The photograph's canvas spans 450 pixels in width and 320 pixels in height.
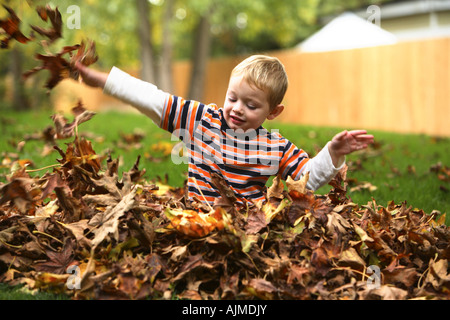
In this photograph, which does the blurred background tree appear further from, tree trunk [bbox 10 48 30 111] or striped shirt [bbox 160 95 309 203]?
striped shirt [bbox 160 95 309 203]

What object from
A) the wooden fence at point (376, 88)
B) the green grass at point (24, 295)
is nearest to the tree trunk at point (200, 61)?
the wooden fence at point (376, 88)

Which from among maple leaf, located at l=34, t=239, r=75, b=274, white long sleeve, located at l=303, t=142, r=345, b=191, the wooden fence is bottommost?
maple leaf, located at l=34, t=239, r=75, b=274

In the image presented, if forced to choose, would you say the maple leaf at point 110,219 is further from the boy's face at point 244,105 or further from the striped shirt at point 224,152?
the boy's face at point 244,105

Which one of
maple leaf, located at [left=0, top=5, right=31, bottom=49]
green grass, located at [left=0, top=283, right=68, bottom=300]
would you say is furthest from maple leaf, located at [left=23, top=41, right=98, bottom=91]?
green grass, located at [left=0, top=283, right=68, bottom=300]

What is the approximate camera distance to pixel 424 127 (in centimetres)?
1314

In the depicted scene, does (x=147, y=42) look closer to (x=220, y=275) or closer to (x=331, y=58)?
(x=331, y=58)

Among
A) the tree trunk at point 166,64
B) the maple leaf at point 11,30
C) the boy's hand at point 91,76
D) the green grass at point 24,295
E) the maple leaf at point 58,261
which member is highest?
the tree trunk at point 166,64

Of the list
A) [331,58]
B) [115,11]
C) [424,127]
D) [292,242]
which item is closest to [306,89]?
[331,58]

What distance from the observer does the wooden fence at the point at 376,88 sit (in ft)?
42.0

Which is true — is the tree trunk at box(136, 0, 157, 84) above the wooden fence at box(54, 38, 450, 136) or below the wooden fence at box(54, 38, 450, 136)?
above

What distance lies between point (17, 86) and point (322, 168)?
1434 centimetres

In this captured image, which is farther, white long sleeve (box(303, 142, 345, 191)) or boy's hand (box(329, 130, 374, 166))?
white long sleeve (box(303, 142, 345, 191))

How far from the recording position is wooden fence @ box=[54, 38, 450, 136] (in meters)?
12.8
